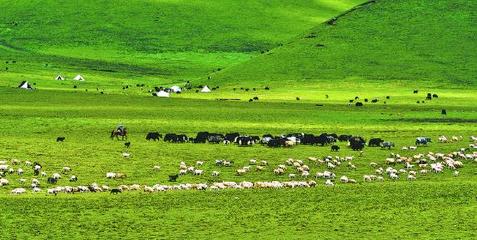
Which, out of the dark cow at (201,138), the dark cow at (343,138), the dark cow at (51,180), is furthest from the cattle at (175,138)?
the dark cow at (51,180)

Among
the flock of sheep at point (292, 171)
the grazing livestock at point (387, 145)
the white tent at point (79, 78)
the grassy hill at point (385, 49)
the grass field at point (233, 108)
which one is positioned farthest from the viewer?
the white tent at point (79, 78)

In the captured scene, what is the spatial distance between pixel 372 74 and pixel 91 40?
2120 inches

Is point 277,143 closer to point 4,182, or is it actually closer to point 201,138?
point 201,138

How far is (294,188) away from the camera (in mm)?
36875

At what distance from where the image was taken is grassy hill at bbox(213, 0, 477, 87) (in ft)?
359

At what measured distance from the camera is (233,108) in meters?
73.2

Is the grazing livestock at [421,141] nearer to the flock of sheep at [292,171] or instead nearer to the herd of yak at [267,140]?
the herd of yak at [267,140]

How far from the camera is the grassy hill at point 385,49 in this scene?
109 metres

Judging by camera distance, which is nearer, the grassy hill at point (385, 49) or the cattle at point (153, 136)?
the cattle at point (153, 136)

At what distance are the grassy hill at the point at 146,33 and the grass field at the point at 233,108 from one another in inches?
13.2

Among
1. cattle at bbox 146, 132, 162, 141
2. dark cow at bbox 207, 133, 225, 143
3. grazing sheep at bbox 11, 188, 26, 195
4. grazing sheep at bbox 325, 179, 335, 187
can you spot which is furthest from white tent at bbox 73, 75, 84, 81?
grazing sheep at bbox 11, 188, 26, 195

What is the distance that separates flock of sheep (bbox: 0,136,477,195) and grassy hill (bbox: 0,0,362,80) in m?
83.4

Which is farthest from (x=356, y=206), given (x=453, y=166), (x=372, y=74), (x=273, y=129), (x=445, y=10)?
(x=445, y=10)

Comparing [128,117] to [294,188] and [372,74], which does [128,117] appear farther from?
[372,74]
